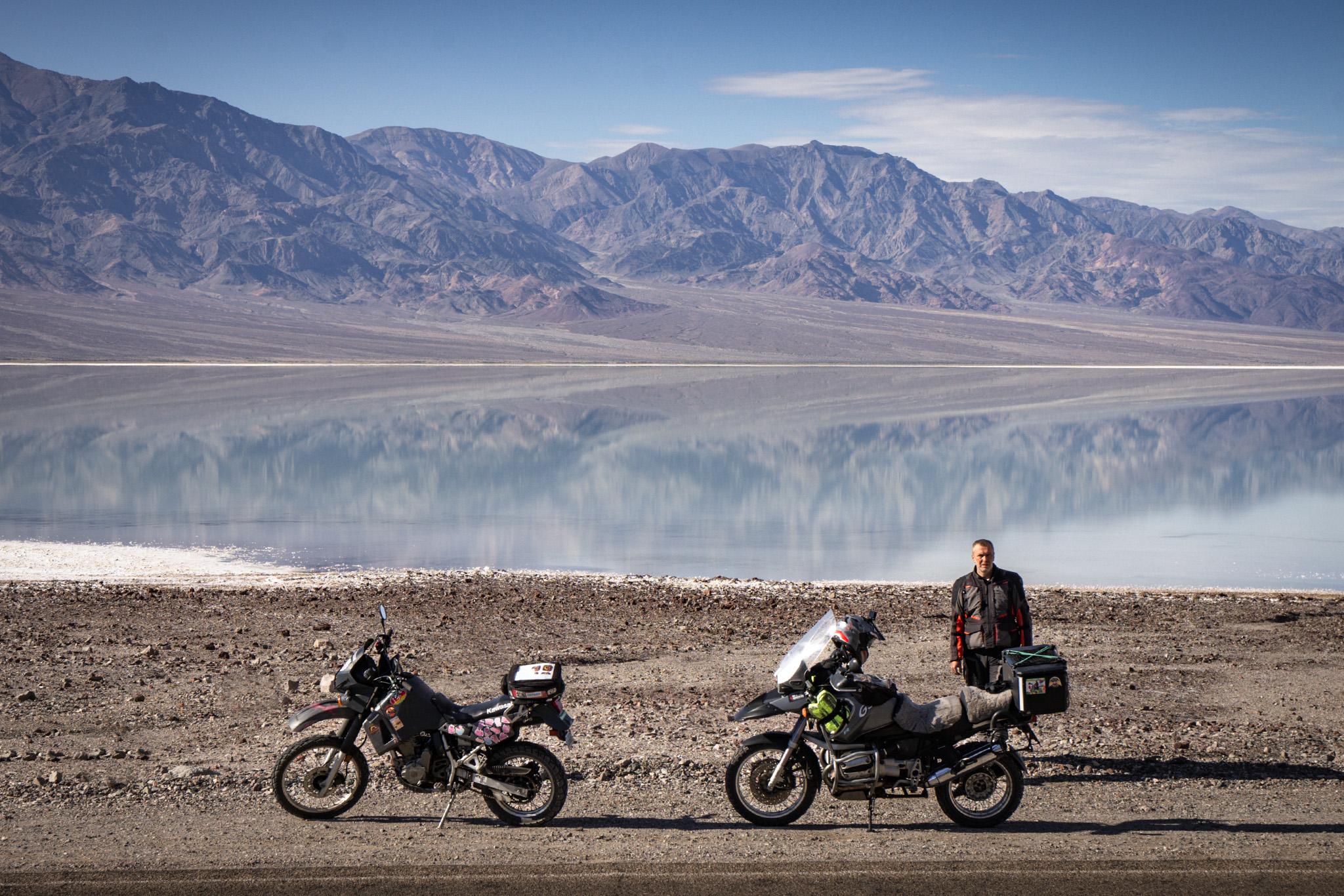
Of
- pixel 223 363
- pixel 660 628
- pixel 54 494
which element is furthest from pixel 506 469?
pixel 223 363

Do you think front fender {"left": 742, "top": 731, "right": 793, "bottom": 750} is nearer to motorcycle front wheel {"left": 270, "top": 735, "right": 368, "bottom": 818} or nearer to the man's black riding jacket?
the man's black riding jacket

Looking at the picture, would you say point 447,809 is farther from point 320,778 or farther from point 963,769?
point 963,769

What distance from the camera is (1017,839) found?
5.79m

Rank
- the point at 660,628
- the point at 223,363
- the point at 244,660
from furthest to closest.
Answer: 1. the point at 223,363
2. the point at 660,628
3. the point at 244,660

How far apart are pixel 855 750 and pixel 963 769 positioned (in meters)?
0.48

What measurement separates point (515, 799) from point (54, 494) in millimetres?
20244

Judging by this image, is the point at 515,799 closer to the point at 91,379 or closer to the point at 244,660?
the point at 244,660

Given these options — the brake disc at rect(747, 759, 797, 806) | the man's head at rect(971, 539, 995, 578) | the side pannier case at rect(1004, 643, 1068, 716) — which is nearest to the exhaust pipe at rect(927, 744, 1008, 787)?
the side pannier case at rect(1004, 643, 1068, 716)

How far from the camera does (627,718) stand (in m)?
7.83

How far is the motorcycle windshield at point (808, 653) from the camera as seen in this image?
19.4ft

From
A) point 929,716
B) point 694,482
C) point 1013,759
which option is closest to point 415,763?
point 929,716

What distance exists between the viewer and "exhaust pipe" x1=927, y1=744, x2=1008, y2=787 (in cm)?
593

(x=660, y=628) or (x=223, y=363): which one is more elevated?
(x=223, y=363)

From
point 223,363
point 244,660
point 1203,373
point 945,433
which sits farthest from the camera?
point 1203,373
